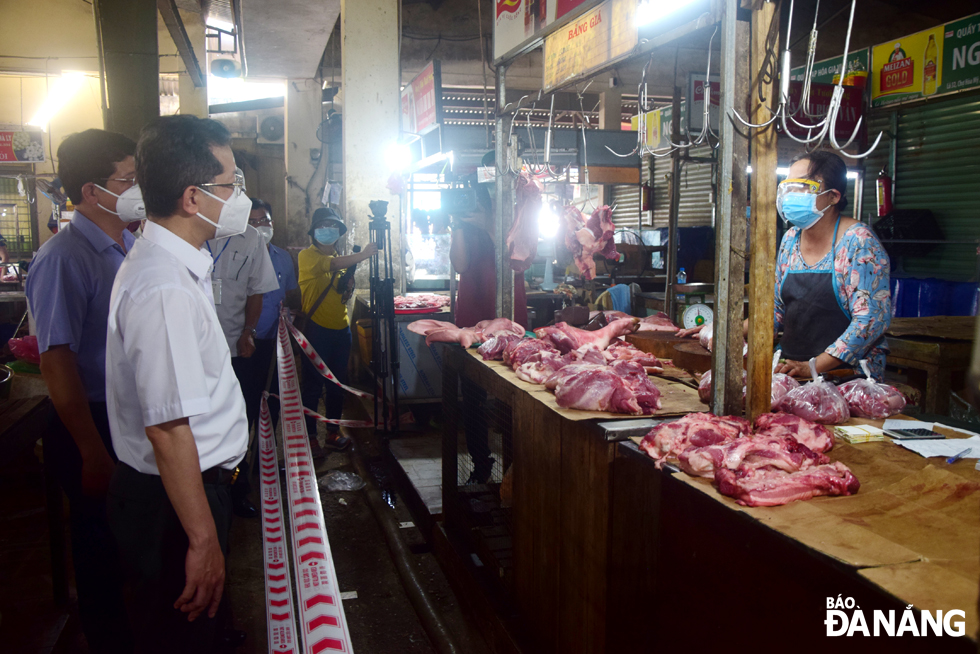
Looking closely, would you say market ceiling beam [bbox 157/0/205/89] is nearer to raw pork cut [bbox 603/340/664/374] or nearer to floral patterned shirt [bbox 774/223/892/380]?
raw pork cut [bbox 603/340/664/374]

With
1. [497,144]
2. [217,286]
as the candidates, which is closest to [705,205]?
[497,144]

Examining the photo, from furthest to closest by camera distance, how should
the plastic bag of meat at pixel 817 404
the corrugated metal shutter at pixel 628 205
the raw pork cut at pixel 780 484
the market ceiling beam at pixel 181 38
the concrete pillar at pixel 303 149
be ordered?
the corrugated metal shutter at pixel 628 205, the concrete pillar at pixel 303 149, the market ceiling beam at pixel 181 38, the plastic bag of meat at pixel 817 404, the raw pork cut at pixel 780 484

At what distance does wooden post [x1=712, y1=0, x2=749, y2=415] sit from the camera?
2197 millimetres

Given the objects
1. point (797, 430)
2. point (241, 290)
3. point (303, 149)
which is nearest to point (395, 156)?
point (241, 290)

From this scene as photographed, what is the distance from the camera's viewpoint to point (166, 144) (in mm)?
1963

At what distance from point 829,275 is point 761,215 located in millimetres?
1397

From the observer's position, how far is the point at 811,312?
346 centimetres

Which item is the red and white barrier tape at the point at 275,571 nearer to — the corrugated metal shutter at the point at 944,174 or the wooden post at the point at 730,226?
the wooden post at the point at 730,226

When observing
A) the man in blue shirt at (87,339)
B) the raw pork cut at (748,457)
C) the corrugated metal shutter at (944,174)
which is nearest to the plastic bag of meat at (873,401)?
the raw pork cut at (748,457)

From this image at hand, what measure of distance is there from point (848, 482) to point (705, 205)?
13.8 m

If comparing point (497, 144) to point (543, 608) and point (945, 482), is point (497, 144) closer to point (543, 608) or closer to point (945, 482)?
point (543, 608)

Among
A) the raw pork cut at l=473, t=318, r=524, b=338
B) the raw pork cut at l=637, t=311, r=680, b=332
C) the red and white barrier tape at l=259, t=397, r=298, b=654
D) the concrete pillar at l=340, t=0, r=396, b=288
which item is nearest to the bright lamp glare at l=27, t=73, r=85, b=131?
the concrete pillar at l=340, t=0, r=396, b=288

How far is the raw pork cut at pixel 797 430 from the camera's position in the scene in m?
2.19

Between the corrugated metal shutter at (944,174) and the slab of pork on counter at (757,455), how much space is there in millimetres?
8565
